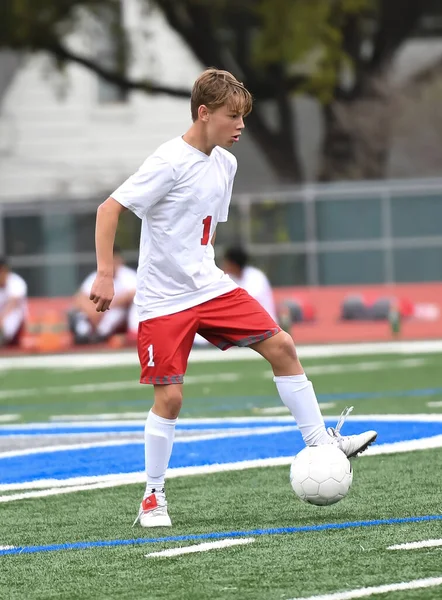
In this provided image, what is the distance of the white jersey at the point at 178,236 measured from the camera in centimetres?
688

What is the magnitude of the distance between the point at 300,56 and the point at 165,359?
24.0m

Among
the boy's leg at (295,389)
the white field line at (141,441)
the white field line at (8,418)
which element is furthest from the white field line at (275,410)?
the boy's leg at (295,389)

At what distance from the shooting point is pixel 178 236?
6.91m

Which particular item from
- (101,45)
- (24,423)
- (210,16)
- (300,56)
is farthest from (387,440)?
(101,45)

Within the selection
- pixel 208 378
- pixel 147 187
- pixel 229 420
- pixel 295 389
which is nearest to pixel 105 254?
pixel 147 187

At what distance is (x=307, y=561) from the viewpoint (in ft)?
18.5

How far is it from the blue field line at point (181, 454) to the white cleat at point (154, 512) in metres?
1.71

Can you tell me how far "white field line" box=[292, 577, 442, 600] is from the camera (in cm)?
497

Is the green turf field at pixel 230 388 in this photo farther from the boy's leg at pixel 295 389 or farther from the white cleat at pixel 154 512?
the white cleat at pixel 154 512

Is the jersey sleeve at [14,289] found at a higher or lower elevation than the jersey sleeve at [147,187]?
lower

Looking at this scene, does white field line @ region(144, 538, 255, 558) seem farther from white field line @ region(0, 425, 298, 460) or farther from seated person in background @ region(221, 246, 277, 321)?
seated person in background @ region(221, 246, 277, 321)

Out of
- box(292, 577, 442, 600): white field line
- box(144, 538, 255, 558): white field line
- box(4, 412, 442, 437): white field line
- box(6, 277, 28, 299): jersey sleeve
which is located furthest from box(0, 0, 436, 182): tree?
box(292, 577, 442, 600): white field line

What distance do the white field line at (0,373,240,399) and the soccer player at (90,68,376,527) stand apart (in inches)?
328

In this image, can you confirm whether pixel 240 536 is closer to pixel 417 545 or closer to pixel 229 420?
pixel 417 545
